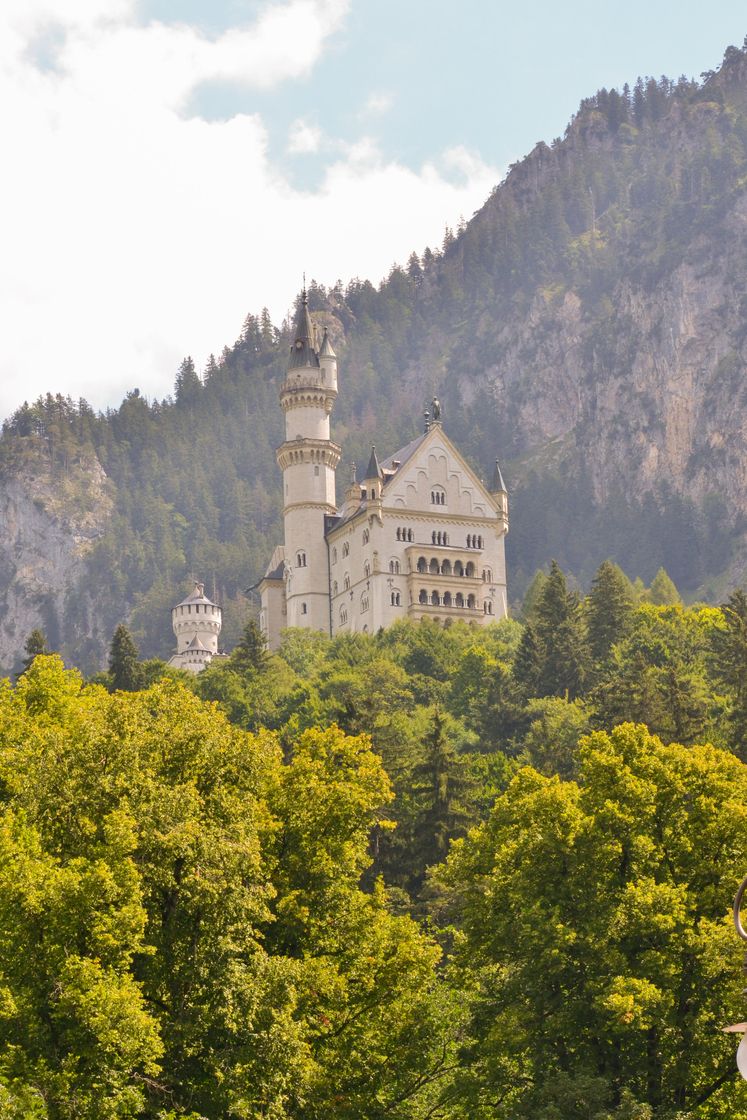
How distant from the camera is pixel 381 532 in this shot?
128 metres

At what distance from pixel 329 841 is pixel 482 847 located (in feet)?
19.9

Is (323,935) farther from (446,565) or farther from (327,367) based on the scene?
(327,367)

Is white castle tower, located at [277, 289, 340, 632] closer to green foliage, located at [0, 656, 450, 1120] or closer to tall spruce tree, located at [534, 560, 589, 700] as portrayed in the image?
tall spruce tree, located at [534, 560, 589, 700]

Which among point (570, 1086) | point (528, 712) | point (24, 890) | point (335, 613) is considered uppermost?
point (335, 613)

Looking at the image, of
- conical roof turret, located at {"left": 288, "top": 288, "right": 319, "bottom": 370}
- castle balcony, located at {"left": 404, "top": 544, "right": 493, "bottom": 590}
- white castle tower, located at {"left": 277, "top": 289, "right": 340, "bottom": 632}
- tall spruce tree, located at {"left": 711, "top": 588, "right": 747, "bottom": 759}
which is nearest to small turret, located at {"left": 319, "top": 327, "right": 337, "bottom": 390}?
white castle tower, located at {"left": 277, "top": 289, "right": 340, "bottom": 632}

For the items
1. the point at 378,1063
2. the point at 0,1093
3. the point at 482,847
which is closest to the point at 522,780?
the point at 482,847

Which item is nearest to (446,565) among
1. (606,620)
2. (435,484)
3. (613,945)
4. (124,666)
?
(435,484)

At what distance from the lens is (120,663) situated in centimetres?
10081

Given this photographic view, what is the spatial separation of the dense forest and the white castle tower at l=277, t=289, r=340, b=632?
7942cm

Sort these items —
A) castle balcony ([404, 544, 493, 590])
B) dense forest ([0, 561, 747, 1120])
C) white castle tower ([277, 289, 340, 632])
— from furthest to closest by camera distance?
white castle tower ([277, 289, 340, 632])
castle balcony ([404, 544, 493, 590])
dense forest ([0, 561, 747, 1120])

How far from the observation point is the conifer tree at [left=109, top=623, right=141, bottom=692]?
9838 cm

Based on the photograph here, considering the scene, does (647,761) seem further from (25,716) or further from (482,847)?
(25,716)

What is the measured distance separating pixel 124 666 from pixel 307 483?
39.7 m

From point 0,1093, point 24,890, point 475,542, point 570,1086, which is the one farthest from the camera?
point 475,542
